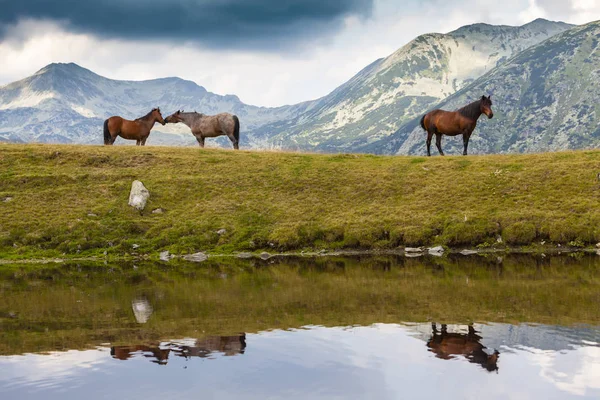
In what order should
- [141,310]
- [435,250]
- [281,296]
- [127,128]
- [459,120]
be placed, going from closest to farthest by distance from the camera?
1. [141,310]
2. [281,296]
3. [435,250]
4. [459,120]
5. [127,128]

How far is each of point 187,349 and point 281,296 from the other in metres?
8.91

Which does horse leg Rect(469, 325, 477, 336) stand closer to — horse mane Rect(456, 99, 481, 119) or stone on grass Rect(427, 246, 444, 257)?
stone on grass Rect(427, 246, 444, 257)

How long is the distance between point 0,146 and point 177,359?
5192 cm

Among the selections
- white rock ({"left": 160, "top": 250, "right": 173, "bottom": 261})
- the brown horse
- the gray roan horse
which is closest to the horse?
the gray roan horse

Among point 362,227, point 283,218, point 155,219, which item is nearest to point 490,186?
point 362,227

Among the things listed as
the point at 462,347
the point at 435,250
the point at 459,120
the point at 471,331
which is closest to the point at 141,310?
the point at 471,331

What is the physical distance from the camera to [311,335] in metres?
18.9

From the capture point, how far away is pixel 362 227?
145 feet

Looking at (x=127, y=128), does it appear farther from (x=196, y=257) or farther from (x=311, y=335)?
Result: (x=311, y=335)

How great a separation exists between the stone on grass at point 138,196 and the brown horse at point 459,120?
2470 centimetres

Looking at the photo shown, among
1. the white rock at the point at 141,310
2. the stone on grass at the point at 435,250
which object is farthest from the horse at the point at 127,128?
the white rock at the point at 141,310

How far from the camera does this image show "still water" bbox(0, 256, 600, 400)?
45.8 feet

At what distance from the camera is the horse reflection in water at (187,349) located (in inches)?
661

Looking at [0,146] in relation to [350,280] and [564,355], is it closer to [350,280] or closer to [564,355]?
[350,280]
